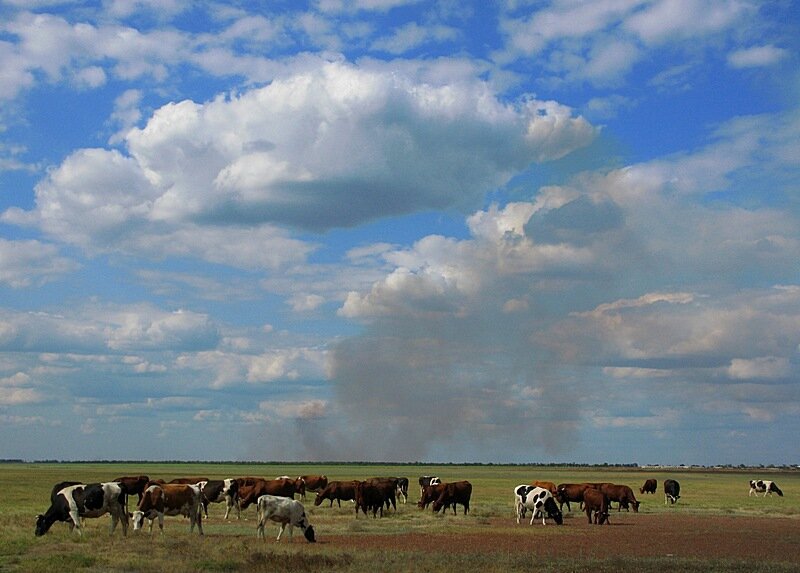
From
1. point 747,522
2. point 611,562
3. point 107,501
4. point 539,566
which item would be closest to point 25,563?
point 107,501

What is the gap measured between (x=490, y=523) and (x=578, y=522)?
5750 millimetres

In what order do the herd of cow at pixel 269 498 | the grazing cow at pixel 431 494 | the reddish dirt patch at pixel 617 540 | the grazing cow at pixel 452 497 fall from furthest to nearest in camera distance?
the grazing cow at pixel 431 494 < the grazing cow at pixel 452 497 < the herd of cow at pixel 269 498 < the reddish dirt patch at pixel 617 540

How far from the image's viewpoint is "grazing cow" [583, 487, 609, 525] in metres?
42.8

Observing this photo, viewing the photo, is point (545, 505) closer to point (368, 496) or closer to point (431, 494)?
point (431, 494)

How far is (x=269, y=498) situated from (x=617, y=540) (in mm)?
13625

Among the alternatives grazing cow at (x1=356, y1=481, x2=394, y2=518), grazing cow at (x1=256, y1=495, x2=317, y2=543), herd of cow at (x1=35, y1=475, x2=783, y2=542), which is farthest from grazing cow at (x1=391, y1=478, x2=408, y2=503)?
grazing cow at (x1=256, y1=495, x2=317, y2=543)

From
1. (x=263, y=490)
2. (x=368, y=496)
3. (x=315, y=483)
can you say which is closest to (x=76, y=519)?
(x=263, y=490)

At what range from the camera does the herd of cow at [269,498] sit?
30922 millimetres

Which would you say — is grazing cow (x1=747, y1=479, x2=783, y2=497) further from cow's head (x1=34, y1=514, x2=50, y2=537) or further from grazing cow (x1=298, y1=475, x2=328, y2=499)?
cow's head (x1=34, y1=514, x2=50, y2=537)

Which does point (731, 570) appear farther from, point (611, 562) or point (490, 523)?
point (490, 523)

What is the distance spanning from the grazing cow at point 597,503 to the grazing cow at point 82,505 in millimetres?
23492

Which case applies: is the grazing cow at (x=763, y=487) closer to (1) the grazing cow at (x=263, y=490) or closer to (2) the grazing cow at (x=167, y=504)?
(1) the grazing cow at (x=263, y=490)

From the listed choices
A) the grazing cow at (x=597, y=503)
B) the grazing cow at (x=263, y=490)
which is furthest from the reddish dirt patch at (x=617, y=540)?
the grazing cow at (x=263, y=490)

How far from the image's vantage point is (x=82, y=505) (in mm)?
30750
